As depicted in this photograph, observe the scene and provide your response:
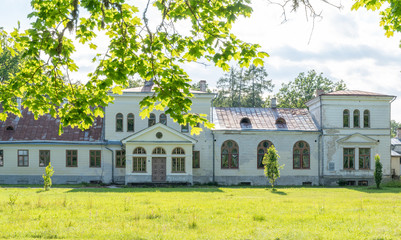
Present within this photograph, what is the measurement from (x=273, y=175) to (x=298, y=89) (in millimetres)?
34504

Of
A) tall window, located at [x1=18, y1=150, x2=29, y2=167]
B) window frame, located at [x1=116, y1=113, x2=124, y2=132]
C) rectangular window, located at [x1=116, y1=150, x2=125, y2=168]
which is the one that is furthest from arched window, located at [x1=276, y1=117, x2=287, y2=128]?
tall window, located at [x1=18, y1=150, x2=29, y2=167]

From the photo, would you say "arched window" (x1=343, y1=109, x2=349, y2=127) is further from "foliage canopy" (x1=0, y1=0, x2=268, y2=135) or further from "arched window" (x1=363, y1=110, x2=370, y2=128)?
"foliage canopy" (x1=0, y1=0, x2=268, y2=135)

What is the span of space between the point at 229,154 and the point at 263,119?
441cm

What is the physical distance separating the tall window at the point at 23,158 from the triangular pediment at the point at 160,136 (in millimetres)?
7825

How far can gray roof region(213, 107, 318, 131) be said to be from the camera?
33.8m

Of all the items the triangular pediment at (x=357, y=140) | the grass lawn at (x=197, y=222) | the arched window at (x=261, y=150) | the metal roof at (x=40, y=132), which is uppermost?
the metal roof at (x=40, y=132)

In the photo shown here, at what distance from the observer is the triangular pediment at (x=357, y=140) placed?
3341 centimetres

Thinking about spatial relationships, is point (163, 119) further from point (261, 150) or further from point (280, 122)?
point (280, 122)

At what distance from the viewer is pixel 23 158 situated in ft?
105

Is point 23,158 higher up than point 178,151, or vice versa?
point 178,151

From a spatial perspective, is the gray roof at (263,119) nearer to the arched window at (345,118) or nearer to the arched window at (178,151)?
the arched window at (345,118)

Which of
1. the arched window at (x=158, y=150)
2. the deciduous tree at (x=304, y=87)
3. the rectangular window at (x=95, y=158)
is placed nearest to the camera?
the arched window at (x=158, y=150)

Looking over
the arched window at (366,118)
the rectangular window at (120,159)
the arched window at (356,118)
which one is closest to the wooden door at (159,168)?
the rectangular window at (120,159)

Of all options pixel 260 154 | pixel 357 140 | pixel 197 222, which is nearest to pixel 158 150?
pixel 260 154
